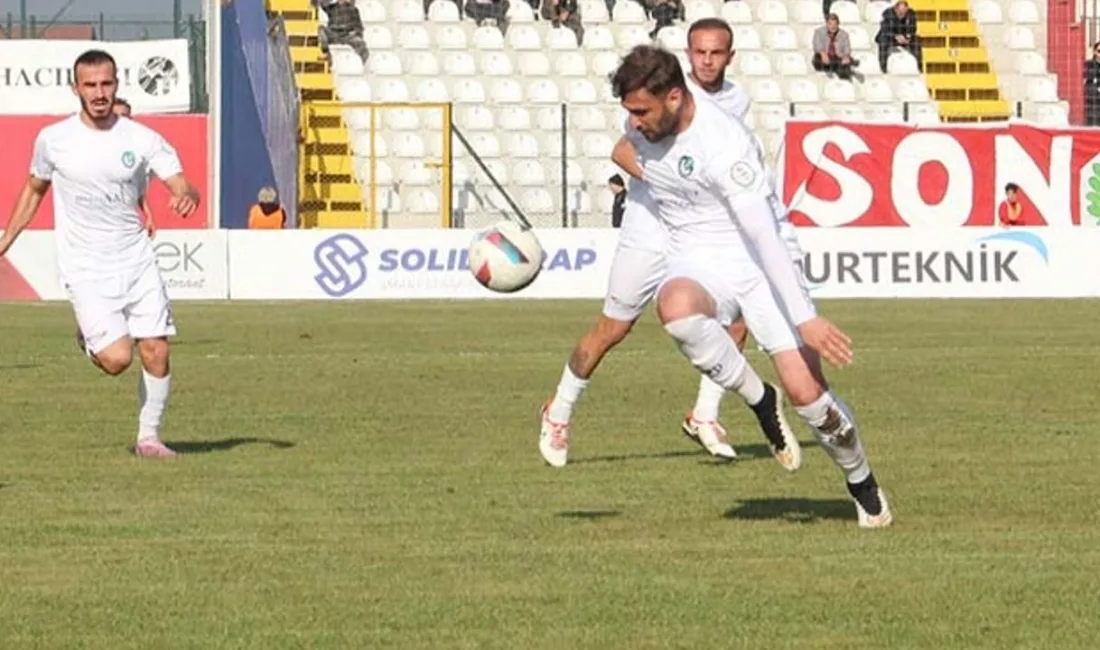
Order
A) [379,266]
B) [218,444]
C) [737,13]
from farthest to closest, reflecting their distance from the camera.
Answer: [737,13]
[379,266]
[218,444]

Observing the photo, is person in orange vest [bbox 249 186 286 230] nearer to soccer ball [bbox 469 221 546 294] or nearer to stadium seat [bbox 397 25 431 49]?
stadium seat [bbox 397 25 431 49]

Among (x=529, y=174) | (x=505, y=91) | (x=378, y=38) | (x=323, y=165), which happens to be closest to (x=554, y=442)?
(x=323, y=165)

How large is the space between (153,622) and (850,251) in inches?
1093

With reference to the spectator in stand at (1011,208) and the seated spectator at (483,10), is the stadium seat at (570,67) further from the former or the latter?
the spectator in stand at (1011,208)

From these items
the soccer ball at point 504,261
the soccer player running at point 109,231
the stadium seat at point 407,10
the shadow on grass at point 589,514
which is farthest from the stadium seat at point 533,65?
the shadow on grass at point 589,514

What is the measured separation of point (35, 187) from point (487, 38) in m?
30.7

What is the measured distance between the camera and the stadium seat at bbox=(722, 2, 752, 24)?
46250 mm

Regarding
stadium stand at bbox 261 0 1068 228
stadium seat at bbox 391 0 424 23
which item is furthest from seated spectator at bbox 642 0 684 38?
stadium seat at bbox 391 0 424 23

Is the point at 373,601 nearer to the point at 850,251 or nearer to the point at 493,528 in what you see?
the point at 493,528

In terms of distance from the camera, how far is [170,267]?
35.2m

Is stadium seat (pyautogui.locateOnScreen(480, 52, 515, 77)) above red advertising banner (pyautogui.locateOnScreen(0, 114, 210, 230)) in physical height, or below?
above

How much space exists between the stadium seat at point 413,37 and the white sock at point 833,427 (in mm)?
34482

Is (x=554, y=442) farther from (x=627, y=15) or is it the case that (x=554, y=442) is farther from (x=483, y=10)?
(x=627, y=15)

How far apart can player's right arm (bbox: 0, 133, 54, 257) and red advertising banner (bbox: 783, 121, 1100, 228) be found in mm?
25918
